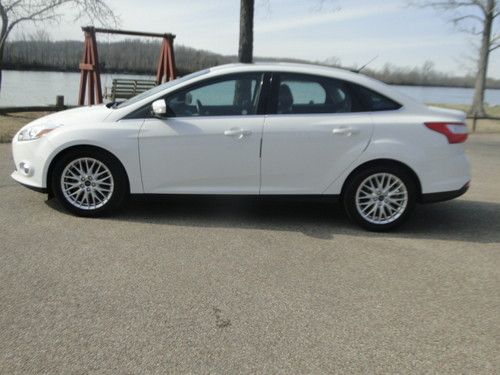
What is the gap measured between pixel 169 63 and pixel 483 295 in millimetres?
13873

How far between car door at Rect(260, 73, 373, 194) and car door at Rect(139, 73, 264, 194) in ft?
0.56

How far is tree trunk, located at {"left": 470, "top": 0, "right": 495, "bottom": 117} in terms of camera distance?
2298 cm

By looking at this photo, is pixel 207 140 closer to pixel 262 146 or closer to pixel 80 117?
pixel 262 146

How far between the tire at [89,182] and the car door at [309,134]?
57.5 inches

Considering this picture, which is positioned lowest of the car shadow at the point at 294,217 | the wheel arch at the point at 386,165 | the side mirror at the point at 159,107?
the car shadow at the point at 294,217

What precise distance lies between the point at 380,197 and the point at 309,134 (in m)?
0.97

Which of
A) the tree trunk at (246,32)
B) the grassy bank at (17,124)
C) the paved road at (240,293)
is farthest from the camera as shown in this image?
the tree trunk at (246,32)

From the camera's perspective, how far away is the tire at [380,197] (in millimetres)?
5223

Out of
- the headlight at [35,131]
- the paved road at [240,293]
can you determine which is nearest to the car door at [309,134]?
the paved road at [240,293]

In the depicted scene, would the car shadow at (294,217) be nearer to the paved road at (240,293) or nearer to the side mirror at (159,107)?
the paved road at (240,293)

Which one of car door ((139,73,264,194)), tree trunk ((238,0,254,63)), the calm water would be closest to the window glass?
car door ((139,73,264,194))

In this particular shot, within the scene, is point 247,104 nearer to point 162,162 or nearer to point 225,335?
point 162,162

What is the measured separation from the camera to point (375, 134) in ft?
16.9

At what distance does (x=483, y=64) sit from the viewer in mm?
23328
